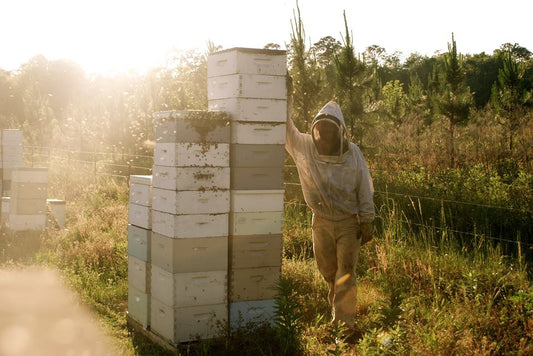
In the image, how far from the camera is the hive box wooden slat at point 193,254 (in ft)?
15.2

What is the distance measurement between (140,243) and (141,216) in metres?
0.26

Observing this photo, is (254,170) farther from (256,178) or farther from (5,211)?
(5,211)

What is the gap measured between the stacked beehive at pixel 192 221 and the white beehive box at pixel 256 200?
8 centimetres

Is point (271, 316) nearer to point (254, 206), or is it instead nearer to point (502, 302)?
point (254, 206)

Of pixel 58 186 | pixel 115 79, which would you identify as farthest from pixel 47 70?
pixel 58 186

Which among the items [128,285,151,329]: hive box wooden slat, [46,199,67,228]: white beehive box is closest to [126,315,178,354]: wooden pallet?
[128,285,151,329]: hive box wooden slat

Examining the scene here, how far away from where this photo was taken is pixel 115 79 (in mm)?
28672

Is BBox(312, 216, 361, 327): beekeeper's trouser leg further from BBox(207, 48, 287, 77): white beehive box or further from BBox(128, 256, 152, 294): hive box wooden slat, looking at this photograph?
BBox(128, 256, 152, 294): hive box wooden slat

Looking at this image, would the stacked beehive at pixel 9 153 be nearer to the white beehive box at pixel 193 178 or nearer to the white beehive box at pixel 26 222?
the white beehive box at pixel 26 222

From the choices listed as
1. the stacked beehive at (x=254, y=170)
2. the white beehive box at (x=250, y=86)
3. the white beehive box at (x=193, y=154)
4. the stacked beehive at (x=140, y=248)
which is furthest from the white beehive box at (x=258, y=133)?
the stacked beehive at (x=140, y=248)

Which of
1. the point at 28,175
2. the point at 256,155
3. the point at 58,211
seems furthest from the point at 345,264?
the point at 58,211

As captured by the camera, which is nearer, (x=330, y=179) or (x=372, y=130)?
(x=330, y=179)

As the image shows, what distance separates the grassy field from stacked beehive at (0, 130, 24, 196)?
95.1 inches

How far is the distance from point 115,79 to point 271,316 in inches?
1012
